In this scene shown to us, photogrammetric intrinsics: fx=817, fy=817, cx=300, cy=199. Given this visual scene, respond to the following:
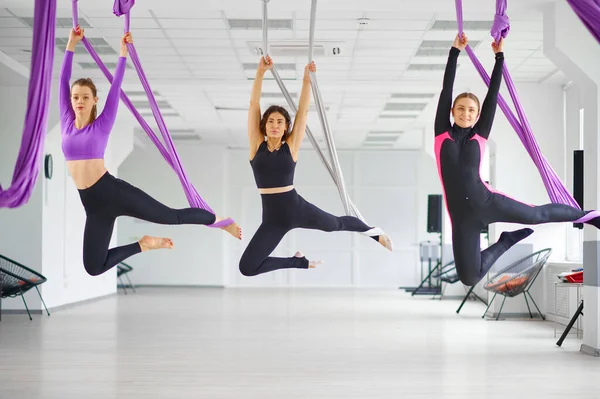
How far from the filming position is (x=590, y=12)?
4473 mm

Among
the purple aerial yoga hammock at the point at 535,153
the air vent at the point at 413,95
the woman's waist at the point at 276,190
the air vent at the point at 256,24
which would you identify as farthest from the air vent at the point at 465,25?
the woman's waist at the point at 276,190

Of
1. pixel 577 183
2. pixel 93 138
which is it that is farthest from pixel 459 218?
pixel 577 183

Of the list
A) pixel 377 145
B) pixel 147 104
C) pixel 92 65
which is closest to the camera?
pixel 92 65

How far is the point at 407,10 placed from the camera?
817cm

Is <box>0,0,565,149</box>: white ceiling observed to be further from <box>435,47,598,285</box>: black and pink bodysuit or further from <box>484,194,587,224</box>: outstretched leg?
<box>484,194,587,224</box>: outstretched leg

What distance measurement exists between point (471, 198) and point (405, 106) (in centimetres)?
979

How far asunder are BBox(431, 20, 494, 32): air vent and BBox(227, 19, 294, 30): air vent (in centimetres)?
162

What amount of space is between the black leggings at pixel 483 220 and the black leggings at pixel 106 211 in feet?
5.18

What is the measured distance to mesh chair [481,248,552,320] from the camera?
34.9 feet

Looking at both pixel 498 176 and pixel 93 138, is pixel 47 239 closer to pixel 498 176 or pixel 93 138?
pixel 498 176

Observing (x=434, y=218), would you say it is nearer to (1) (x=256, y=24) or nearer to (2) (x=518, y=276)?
(2) (x=518, y=276)

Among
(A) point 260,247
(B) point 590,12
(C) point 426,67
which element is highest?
(C) point 426,67

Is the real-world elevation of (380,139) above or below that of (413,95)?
below

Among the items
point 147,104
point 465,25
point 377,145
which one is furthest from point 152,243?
point 377,145
